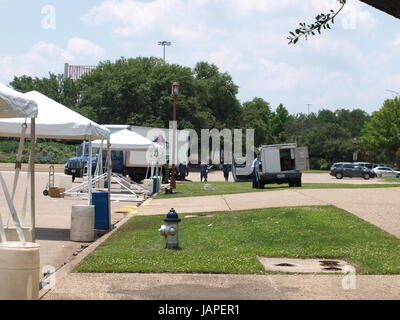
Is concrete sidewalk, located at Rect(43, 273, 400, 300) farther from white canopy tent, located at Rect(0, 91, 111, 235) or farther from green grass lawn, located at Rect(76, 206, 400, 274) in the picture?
white canopy tent, located at Rect(0, 91, 111, 235)

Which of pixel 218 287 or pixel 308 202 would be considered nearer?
pixel 218 287

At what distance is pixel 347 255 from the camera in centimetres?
1166

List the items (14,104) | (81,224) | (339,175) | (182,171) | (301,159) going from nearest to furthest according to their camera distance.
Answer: (14,104)
(81,224)
(301,159)
(182,171)
(339,175)

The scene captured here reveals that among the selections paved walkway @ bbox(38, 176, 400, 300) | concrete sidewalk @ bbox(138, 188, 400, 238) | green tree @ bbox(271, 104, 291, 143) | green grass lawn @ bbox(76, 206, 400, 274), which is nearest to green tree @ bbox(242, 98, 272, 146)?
green tree @ bbox(271, 104, 291, 143)

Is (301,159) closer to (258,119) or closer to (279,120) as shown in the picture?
(258,119)

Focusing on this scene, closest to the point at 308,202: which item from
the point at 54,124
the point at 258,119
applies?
the point at 54,124

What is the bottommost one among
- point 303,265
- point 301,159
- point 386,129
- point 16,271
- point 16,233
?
point 303,265

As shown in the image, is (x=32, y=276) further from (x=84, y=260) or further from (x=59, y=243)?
(x=59, y=243)

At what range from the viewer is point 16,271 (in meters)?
7.14

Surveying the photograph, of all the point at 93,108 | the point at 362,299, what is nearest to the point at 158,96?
the point at 93,108

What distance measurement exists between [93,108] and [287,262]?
2688 inches

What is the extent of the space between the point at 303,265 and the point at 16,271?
209 inches

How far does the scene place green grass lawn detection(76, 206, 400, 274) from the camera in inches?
419

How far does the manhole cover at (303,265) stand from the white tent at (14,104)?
4270 mm
